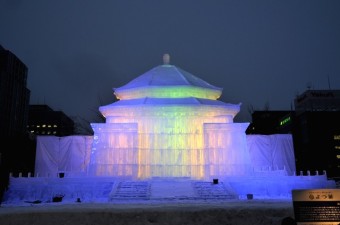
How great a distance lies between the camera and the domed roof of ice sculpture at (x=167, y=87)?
30484 mm

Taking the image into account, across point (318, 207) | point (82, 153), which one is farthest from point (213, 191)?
point (82, 153)

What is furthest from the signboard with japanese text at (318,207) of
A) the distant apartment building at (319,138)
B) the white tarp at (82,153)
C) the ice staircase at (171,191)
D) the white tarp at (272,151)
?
the distant apartment building at (319,138)

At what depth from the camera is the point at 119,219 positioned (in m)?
10.8

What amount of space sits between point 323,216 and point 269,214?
3.82m

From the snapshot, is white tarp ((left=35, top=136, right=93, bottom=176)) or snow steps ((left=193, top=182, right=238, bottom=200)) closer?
snow steps ((left=193, top=182, right=238, bottom=200))

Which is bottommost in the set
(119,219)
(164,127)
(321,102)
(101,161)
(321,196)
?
(119,219)

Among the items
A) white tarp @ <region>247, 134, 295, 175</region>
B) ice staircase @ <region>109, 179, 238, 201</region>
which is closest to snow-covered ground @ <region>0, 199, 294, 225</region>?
ice staircase @ <region>109, 179, 238, 201</region>

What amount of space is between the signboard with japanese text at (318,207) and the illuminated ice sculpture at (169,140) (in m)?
18.0

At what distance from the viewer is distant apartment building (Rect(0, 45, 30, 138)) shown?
4528 centimetres

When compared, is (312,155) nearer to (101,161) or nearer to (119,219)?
(101,161)

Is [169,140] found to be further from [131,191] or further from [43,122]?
[43,122]

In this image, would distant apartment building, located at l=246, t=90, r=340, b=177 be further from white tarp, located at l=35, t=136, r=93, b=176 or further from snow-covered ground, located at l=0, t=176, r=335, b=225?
white tarp, located at l=35, t=136, r=93, b=176

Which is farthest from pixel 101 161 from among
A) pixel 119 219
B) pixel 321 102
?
pixel 321 102

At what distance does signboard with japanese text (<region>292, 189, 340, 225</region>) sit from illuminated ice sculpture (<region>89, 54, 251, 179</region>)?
1798cm
